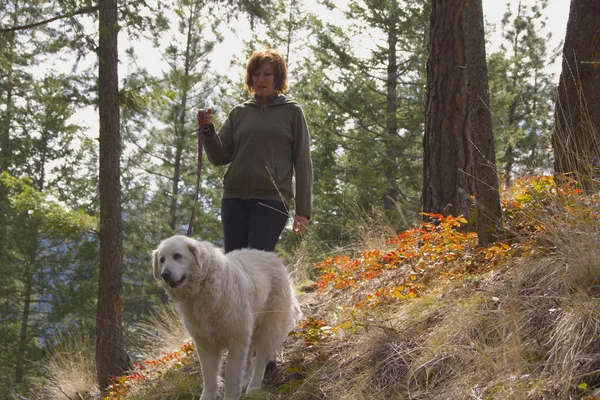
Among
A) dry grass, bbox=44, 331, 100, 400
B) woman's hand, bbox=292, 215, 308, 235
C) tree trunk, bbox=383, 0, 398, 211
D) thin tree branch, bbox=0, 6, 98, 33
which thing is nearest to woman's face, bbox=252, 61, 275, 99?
woman's hand, bbox=292, 215, 308, 235

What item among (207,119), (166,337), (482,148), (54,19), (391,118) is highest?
(54,19)

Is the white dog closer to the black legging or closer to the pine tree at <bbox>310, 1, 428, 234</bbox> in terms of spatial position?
the black legging

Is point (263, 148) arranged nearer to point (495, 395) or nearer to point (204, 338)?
point (204, 338)

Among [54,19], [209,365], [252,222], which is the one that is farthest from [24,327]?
[209,365]

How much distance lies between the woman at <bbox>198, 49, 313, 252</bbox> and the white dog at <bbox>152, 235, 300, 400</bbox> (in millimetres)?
457

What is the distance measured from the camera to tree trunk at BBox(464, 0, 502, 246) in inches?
171

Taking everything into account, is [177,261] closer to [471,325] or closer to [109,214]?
[471,325]

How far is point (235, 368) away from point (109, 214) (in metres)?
4.34

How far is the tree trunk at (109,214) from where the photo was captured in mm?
7602

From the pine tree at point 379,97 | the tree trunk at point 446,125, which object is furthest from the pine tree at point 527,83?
the tree trunk at point 446,125

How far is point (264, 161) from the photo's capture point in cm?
466

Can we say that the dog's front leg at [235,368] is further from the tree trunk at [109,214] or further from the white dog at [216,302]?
the tree trunk at [109,214]

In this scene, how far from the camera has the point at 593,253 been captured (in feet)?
10.4

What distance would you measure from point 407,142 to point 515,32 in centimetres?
879
